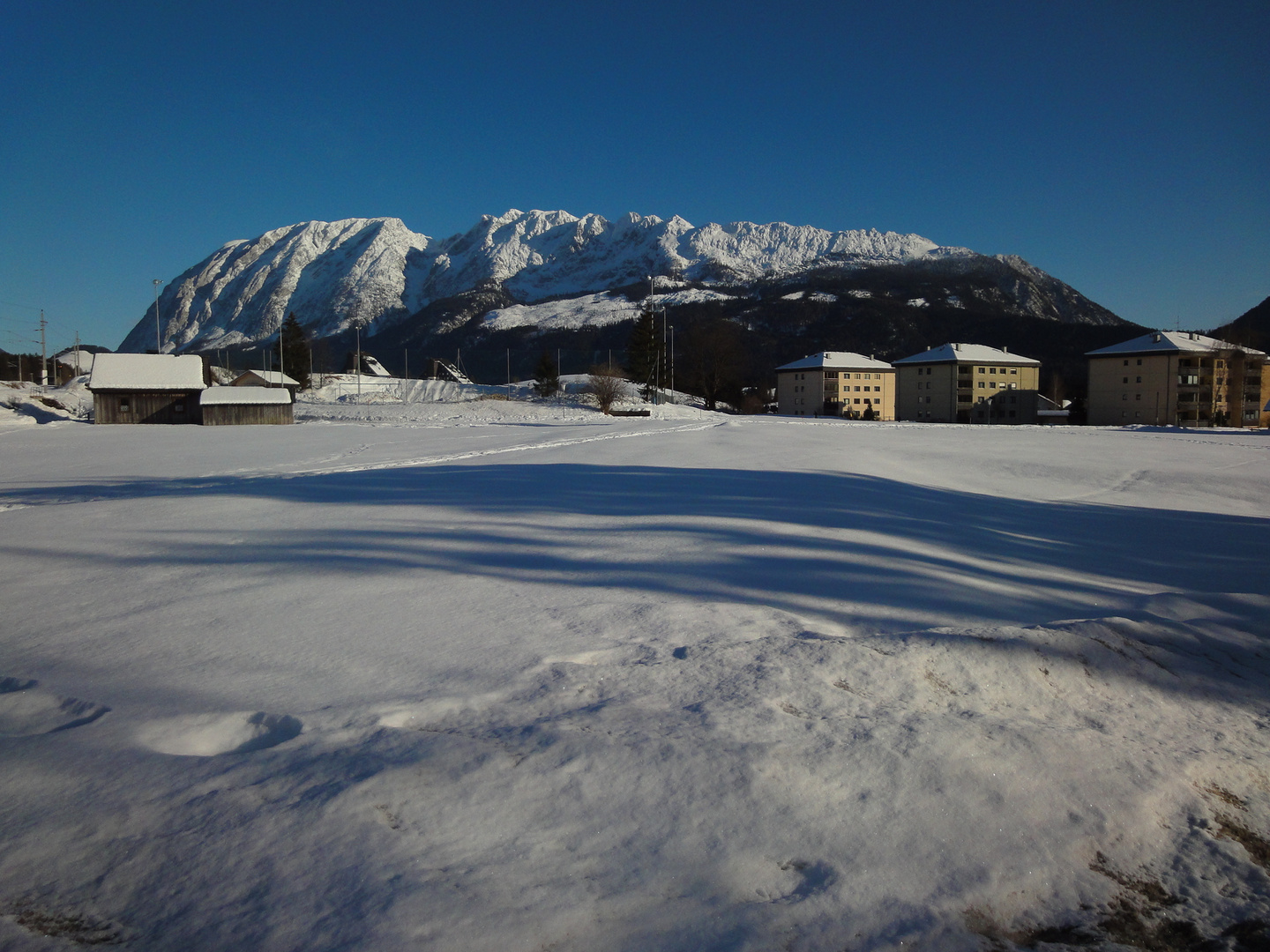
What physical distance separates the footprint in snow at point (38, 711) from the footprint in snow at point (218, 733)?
0.37 meters

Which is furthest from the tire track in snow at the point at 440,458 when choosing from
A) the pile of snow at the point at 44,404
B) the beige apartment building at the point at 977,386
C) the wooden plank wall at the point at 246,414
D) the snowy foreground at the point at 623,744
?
the beige apartment building at the point at 977,386

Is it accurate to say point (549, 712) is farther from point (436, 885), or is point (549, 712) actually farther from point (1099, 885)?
point (1099, 885)

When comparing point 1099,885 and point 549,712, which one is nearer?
point 1099,885

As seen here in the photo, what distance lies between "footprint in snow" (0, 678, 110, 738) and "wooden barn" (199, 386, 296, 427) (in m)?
48.0

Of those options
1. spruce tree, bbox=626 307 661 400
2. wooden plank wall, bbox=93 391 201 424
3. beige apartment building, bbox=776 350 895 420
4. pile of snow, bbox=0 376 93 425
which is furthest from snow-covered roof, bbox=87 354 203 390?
beige apartment building, bbox=776 350 895 420

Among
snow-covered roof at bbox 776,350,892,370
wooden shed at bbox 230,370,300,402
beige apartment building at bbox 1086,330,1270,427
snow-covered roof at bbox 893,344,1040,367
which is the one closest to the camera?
beige apartment building at bbox 1086,330,1270,427

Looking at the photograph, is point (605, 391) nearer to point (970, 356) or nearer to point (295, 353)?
point (295, 353)

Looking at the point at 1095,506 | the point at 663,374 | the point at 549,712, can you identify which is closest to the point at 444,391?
the point at 663,374

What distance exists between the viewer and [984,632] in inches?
150

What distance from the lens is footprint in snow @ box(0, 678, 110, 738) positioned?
2891 millimetres

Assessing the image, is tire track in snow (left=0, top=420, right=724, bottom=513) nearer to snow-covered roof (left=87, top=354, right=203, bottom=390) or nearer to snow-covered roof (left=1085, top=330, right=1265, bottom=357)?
snow-covered roof (left=87, top=354, right=203, bottom=390)

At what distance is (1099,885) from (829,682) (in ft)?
4.11

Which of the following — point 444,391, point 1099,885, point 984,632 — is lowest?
point 1099,885

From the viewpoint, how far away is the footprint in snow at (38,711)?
289 centimetres
